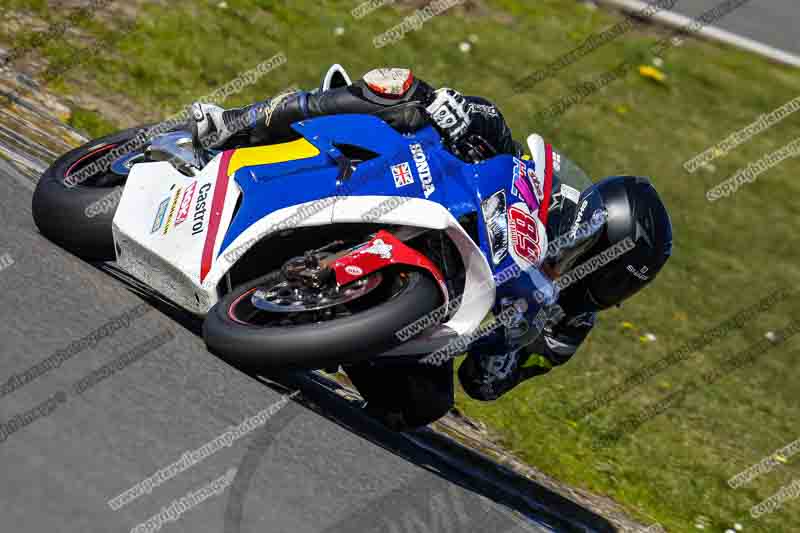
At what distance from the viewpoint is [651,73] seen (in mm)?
13680

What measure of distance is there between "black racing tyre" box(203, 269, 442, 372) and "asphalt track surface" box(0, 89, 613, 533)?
407 millimetres

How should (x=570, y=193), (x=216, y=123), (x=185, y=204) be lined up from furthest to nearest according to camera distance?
(x=570, y=193), (x=216, y=123), (x=185, y=204)

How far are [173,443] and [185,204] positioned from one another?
136 centimetres

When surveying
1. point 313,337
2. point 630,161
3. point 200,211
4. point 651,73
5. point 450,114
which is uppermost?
point 450,114

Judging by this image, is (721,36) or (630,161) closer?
(630,161)

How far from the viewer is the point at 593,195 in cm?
Answer: 608

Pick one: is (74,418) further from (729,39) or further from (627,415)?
(729,39)

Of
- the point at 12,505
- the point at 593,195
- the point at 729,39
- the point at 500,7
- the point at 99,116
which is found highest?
the point at 12,505

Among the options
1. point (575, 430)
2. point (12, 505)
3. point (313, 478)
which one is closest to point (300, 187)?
point (313, 478)

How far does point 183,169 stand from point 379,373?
5.27 ft

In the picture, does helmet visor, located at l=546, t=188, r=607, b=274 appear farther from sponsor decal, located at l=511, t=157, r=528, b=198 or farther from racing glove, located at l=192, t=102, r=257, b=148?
racing glove, located at l=192, t=102, r=257, b=148

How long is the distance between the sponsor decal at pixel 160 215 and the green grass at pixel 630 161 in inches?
112

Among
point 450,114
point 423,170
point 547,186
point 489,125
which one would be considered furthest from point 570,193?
point 423,170

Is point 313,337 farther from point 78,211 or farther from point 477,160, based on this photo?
point 78,211
